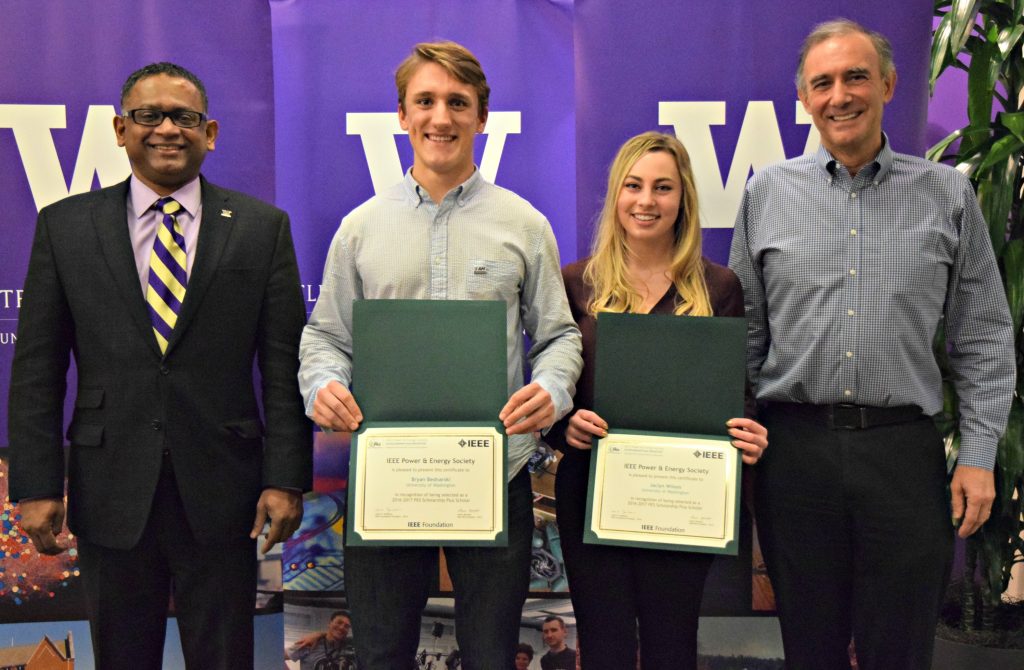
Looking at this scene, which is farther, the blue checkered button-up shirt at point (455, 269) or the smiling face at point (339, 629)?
the smiling face at point (339, 629)

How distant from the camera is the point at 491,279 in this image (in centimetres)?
230

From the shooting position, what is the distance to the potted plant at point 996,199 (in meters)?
2.78

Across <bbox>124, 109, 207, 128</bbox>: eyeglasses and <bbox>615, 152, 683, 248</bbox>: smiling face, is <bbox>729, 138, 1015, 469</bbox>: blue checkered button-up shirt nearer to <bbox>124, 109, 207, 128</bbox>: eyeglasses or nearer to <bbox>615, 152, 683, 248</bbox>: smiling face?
<bbox>615, 152, 683, 248</bbox>: smiling face

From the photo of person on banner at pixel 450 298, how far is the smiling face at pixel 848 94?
881 mm

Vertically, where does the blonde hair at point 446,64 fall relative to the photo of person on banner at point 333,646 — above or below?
above

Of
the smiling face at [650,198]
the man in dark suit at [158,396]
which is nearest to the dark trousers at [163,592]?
the man in dark suit at [158,396]

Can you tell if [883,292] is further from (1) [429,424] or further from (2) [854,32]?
(1) [429,424]

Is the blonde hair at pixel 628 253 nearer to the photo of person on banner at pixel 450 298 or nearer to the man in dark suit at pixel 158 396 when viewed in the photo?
the photo of person on banner at pixel 450 298

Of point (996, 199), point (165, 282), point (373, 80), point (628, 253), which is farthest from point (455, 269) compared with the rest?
point (996, 199)

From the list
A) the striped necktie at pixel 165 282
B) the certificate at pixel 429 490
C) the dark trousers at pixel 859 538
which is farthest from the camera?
the dark trousers at pixel 859 538

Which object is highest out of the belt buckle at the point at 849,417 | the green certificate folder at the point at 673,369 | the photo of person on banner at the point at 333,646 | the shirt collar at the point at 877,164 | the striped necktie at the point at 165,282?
the shirt collar at the point at 877,164

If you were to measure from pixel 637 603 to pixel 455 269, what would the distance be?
3.40 ft

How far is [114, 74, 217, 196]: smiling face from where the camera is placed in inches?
88.5

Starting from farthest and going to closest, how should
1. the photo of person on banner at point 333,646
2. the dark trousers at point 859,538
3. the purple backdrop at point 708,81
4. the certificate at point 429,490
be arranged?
1. the photo of person on banner at point 333,646
2. the purple backdrop at point 708,81
3. the dark trousers at point 859,538
4. the certificate at point 429,490
